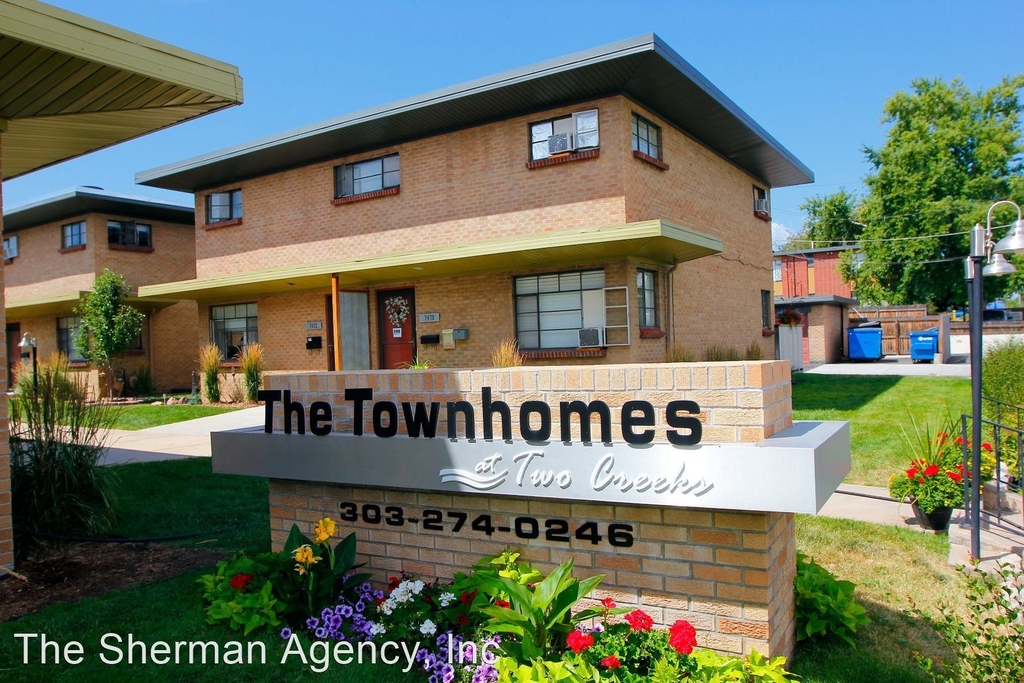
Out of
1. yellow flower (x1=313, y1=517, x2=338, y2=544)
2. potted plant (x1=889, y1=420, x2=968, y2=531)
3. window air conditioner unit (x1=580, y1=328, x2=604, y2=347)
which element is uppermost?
window air conditioner unit (x1=580, y1=328, x2=604, y2=347)

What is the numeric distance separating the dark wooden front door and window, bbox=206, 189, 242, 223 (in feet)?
17.2

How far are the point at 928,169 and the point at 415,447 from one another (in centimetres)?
4190

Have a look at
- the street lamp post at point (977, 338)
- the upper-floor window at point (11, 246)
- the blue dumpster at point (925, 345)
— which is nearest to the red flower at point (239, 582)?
the street lamp post at point (977, 338)

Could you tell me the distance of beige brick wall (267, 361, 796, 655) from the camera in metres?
3.41

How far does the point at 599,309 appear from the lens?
13516 mm

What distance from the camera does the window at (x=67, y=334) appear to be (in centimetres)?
2389

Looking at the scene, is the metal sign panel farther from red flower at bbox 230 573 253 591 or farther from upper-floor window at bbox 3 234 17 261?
upper-floor window at bbox 3 234 17 261

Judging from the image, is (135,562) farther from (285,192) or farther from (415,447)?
(285,192)

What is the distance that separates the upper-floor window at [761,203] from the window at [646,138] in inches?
264

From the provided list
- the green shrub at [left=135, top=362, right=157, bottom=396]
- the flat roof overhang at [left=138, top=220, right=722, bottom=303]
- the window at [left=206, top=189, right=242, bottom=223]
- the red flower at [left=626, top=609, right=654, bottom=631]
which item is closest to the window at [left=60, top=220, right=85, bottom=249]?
the green shrub at [left=135, top=362, right=157, bottom=396]

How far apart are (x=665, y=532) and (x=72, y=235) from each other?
983 inches

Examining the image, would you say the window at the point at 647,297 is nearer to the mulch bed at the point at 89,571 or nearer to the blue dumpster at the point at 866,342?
the mulch bed at the point at 89,571

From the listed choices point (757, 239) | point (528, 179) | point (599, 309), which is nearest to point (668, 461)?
point (599, 309)

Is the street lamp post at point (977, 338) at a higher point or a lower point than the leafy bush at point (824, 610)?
higher
